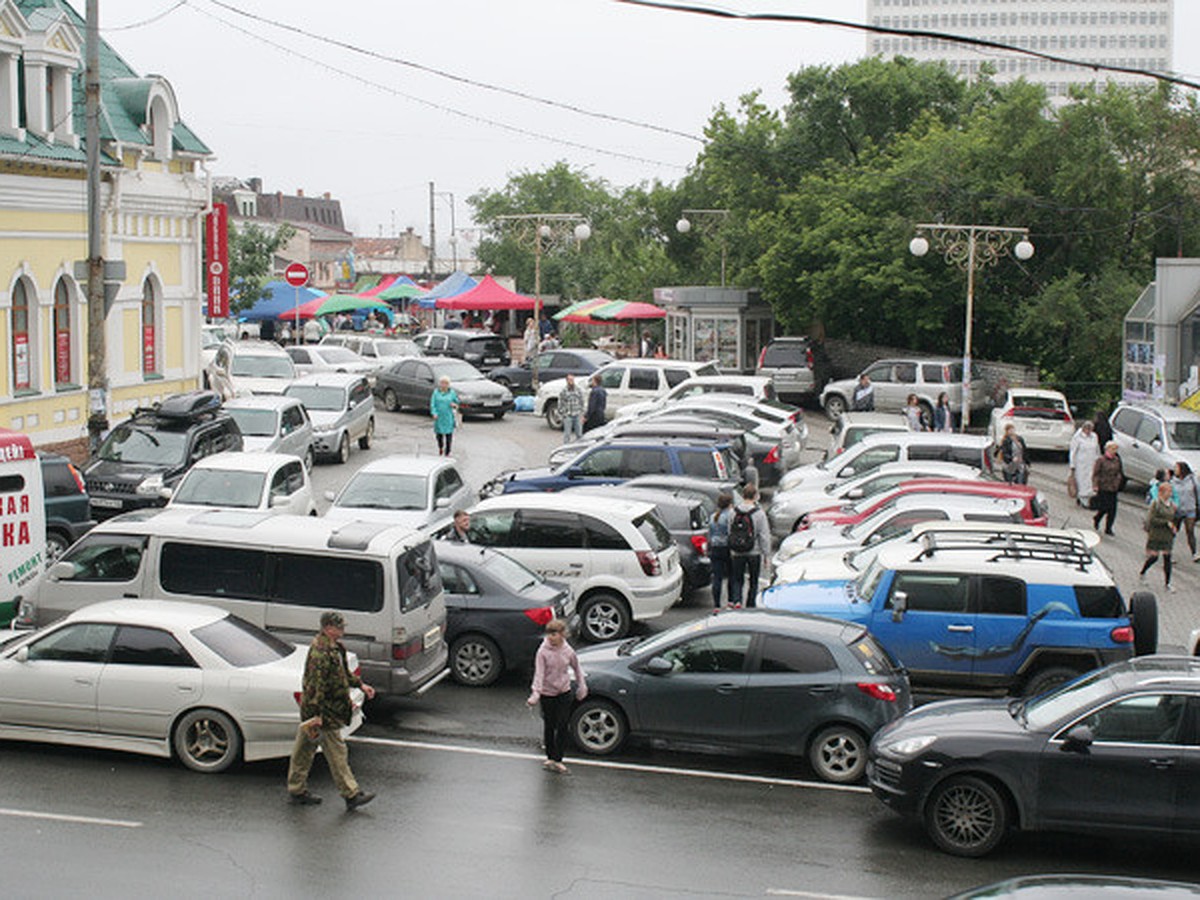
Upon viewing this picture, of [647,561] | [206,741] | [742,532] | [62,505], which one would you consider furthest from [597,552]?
[62,505]

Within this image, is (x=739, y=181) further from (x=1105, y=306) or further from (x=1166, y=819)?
(x=1166, y=819)

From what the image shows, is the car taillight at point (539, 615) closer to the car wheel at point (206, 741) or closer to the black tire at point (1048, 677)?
the car wheel at point (206, 741)

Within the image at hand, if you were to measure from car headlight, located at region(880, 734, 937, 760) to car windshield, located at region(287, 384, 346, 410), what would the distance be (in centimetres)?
2176

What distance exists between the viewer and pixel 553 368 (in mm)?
42812

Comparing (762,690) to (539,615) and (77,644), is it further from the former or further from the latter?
(77,644)

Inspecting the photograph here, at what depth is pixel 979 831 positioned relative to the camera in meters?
10.8

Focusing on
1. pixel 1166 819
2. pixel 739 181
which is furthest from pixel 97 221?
pixel 739 181

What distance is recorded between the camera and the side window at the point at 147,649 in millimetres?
12117

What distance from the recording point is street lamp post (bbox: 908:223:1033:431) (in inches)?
1383

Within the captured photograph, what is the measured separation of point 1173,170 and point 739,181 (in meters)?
14.0

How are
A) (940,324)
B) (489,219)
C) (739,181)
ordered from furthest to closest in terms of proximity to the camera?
(489,219), (739,181), (940,324)

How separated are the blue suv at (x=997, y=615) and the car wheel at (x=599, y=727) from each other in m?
2.94

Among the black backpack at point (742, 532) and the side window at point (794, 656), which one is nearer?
the side window at point (794, 656)

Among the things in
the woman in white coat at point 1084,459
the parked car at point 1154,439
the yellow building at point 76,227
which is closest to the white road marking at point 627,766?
the woman in white coat at point 1084,459
